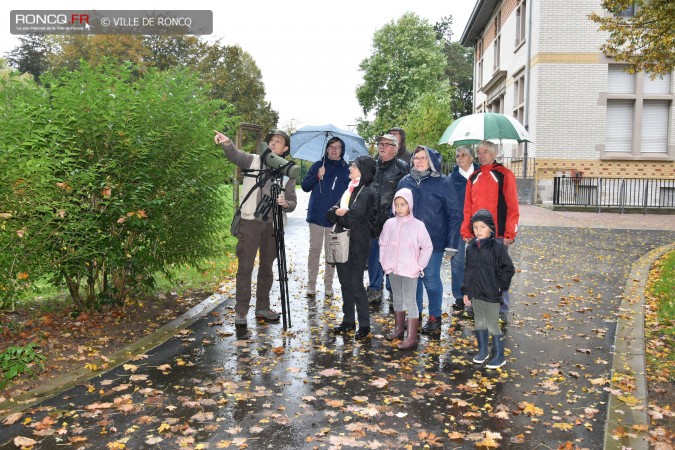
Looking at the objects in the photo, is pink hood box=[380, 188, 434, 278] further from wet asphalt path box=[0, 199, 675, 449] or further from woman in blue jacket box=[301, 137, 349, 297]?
woman in blue jacket box=[301, 137, 349, 297]

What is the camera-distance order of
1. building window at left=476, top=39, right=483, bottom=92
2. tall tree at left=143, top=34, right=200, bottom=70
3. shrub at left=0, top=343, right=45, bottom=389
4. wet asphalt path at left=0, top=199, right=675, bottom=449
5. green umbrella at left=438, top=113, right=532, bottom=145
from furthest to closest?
1. tall tree at left=143, top=34, right=200, bottom=70
2. building window at left=476, top=39, right=483, bottom=92
3. green umbrella at left=438, top=113, right=532, bottom=145
4. shrub at left=0, top=343, right=45, bottom=389
5. wet asphalt path at left=0, top=199, right=675, bottom=449

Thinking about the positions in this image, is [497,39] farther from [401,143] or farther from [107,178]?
[107,178]

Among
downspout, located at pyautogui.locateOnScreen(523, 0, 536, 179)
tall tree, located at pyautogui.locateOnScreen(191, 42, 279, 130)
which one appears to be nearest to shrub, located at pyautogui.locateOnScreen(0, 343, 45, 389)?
downspout, located at pyautogui.locateOnScreen(523, 0, 536, 179)

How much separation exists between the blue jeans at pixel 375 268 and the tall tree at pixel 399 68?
51353 mm

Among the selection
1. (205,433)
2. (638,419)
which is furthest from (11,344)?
(638,419)

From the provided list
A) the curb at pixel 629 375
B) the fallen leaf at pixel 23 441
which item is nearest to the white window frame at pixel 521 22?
the curb at pixel 629 375

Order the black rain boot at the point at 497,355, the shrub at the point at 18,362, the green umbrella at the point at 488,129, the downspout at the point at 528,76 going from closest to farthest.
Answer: the shrub at the point at 18,362 < the black rain boot at the point at 497,355 < the green umbrella at the point at 488,129 < the downspout at the point at 528,76

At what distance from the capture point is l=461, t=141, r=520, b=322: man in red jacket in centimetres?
715

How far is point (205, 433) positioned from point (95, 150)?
372 centimetres

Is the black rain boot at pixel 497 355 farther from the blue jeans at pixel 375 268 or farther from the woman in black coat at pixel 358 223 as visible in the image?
the blue jeans at pixel 375 268

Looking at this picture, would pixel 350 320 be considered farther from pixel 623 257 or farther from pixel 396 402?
pixel 623 257

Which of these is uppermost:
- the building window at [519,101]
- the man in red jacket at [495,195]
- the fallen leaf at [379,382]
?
the building window at [519,101]

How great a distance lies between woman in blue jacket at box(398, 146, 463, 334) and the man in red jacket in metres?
0.23

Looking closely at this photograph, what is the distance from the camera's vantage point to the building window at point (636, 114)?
25.8 meters
